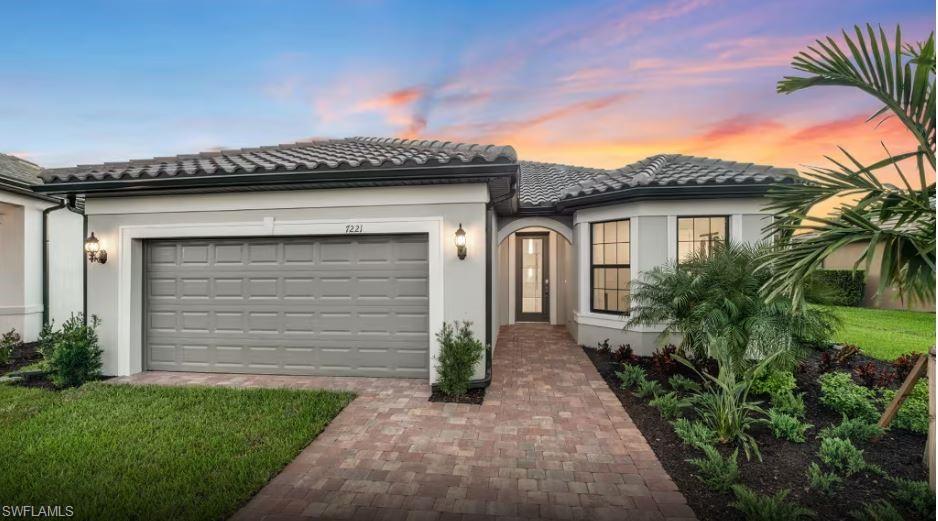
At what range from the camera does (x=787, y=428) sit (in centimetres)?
389

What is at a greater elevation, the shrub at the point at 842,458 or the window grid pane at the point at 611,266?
the window grid pane at the point at 611,266

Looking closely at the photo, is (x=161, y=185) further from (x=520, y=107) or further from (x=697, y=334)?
(x=697, y=334)

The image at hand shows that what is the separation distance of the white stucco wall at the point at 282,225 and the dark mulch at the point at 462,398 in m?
0.25

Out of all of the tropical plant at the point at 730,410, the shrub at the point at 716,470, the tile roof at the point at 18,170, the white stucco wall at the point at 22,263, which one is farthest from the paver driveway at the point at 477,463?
the tile roof at the point at 18,170

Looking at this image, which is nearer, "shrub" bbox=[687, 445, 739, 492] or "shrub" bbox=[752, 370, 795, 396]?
"shrub" bbox=[687, 445, 739, 492]

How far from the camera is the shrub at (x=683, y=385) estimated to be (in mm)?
5215

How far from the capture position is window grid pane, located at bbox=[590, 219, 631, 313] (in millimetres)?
7668

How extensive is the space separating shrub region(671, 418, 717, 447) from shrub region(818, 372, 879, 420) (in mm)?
1845

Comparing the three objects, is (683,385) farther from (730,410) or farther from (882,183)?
(882,183)

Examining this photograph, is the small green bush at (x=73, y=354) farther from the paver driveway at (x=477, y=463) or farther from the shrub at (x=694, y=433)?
the shrub at (x=694, y=433)

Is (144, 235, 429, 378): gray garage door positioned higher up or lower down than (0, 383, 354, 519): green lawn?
higher up

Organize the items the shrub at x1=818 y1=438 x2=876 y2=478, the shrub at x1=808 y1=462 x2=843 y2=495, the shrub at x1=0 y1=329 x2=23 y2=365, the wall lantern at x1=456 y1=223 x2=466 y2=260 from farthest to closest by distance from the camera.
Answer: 1. the shrub at x1=0 y1=329 x2=23 y2=365
2. the wall lantern at x1=456 y1=223 x2=466 y2=260
3. the shrub at x1=818 y1=438 x2=876 y2=478
4. the shrub at x1=808 y1=462 x2=843 y2=495

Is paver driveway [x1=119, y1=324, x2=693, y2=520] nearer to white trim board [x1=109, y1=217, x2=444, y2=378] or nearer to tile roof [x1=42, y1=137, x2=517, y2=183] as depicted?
white trim board [x1=109, y1=217, x2=444, y2=378]

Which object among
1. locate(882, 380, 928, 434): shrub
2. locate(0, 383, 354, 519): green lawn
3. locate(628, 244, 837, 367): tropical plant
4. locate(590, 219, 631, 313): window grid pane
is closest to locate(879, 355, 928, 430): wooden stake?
locate(882, 380, 928, 434): shrub
